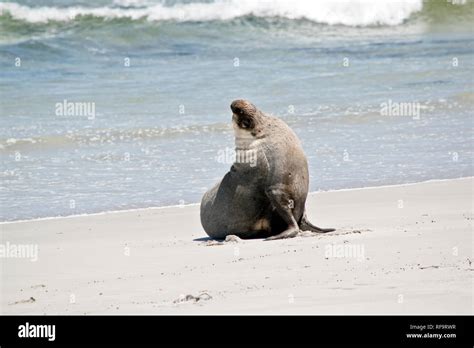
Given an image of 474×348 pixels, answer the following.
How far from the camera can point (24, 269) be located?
7977 mm

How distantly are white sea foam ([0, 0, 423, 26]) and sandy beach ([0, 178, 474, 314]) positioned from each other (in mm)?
18156

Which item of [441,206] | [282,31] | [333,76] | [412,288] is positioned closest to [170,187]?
[441,206]

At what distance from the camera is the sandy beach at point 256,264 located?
19.7ft

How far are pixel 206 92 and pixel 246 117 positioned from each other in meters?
9.82

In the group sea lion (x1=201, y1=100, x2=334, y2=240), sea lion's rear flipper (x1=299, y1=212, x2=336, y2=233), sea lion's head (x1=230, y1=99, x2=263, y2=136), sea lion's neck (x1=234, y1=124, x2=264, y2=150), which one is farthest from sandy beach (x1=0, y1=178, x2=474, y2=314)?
sea lion's head (x1=230, y1=99, x2=263, y2=136)

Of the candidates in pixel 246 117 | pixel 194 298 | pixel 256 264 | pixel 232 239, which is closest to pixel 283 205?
pixel 232 239

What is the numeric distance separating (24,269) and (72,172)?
4547mm

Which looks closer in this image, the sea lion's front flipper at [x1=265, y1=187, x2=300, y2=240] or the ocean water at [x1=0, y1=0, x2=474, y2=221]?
the sea lion's front flipper at [x1=265, y1=187, x2=300, y2=240]

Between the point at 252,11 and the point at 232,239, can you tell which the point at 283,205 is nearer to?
the point at 232,239

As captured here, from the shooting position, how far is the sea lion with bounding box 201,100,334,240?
850 centimetres

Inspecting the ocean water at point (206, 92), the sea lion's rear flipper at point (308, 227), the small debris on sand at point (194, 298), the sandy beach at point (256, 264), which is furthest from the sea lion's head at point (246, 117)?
the small debris on sand at point (194, 298)

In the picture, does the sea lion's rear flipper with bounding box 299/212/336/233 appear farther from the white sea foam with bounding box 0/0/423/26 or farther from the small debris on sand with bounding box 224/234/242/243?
the white sea foam with bounding box 0/0/423/26

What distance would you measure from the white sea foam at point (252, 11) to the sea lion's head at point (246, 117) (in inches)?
761

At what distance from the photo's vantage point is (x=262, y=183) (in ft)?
28.1
